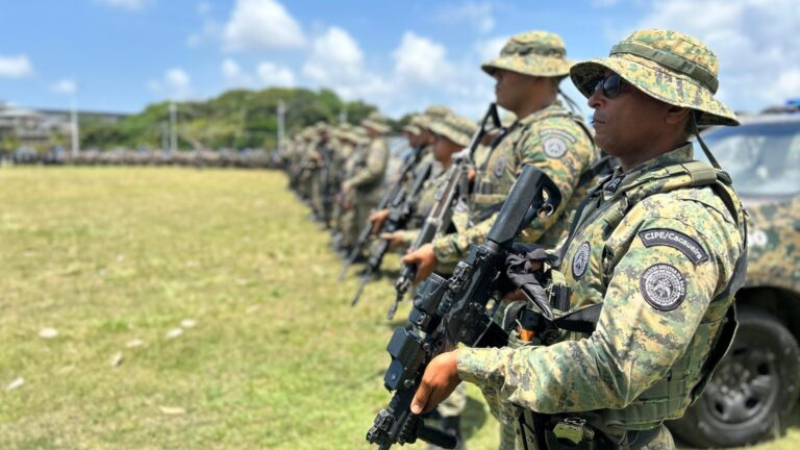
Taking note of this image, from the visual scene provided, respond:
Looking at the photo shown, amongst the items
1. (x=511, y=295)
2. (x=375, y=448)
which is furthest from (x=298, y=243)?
(x=511, y=295)

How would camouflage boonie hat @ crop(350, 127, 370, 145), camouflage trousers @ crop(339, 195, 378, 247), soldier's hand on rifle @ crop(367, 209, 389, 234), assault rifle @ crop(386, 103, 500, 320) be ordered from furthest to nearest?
camouflage boonie hat @ crop(350, 127, 370, 145)
camouflage trousers @ crop(339, 195, 378, 247)
soldier's hand on rifle @ crop(367, 209, 389, 234)
assault rifle @ crop(386, 103, 500, 320)

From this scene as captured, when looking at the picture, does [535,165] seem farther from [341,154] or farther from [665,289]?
[341,154]

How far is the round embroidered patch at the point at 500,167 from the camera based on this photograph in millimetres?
3170

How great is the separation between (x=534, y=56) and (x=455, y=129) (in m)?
1.51

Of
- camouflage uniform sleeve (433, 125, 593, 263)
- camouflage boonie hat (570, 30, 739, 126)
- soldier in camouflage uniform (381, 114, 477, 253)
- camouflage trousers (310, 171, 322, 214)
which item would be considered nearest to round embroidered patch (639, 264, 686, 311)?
camouflage boonie hat (570, 30, 739, 126)

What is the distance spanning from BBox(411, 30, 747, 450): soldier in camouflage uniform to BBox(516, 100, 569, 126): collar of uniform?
1100mm

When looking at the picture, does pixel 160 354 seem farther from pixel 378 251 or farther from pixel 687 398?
pixel 687 398

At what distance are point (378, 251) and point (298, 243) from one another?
239 inches

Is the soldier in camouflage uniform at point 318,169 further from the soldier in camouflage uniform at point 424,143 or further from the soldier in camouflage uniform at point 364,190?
the soldier in camouflage uniform at point 424,143

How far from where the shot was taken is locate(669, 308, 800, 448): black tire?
11.5 ft

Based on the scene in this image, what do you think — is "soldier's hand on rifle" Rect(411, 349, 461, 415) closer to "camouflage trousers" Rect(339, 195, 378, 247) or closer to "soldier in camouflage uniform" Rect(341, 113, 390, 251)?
"soldier in camouflage uniform" Rect(341, 113, 390, 251)

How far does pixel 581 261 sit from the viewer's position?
178 cm

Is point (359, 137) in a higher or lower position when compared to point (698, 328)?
higher

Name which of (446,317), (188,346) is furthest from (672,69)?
(188,346)
